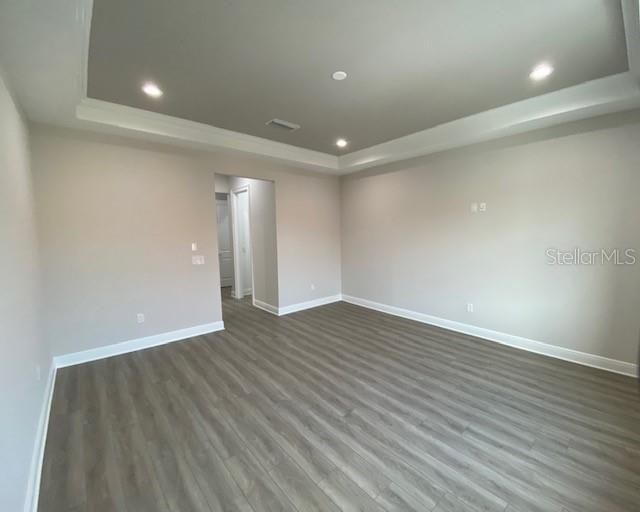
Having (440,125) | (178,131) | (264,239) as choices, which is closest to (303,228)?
(264,239)

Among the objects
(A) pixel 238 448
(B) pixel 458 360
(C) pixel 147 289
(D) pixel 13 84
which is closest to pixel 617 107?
(B) pixel 458 360

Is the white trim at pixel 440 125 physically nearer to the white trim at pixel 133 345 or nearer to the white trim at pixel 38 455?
the white trim at pixel 133 345

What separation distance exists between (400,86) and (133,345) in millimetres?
4263

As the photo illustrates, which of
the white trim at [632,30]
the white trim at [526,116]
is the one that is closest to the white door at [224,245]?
the white trim at [526,116]

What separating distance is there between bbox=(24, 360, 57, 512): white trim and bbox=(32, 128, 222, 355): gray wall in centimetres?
88

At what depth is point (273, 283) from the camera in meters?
5.11

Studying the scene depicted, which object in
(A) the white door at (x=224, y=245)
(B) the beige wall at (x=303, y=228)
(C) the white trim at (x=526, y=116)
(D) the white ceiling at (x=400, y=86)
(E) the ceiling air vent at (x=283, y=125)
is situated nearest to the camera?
(D) the white ceiling at (x=400, y=86)

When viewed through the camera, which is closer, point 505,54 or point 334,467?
point 334,467

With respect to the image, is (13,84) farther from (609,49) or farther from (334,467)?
(609,49)

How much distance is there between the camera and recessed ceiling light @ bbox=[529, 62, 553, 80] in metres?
2.38

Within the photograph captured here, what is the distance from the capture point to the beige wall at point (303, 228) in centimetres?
481

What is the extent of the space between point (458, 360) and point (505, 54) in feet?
9.70

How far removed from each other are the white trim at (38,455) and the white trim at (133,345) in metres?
0.59

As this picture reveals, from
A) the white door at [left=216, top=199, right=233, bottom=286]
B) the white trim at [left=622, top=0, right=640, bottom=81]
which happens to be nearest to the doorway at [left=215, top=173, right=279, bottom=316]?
the white door at [left=216, top=199, right=233, bottom=286]
